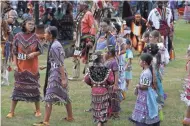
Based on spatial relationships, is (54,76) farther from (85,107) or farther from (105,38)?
(85,107)

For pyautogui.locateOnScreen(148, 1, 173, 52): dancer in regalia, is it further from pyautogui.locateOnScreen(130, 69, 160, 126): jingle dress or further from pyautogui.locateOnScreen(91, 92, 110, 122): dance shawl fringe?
pyautogui.locateOnScreen(130, 69, 160, 126): jingle dress

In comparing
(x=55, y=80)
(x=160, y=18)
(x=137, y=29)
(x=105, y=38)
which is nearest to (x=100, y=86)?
(x=55, y=80)

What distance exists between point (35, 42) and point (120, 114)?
1.93 m

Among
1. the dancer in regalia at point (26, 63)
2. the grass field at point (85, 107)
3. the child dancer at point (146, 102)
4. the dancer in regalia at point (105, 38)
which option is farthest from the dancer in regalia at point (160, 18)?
the child dancer at point (146, 102)

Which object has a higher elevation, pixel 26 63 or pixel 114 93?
pixel 26 63

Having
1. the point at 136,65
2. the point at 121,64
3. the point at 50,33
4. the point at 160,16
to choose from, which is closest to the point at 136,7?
the point at 136,65

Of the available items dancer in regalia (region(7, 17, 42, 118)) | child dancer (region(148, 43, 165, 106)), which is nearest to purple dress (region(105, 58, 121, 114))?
child dancer (region(148, 43, 165, 106))

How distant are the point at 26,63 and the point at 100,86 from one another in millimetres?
1447

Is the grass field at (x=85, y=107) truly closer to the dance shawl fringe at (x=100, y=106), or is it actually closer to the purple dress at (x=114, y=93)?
the purple dress at (x=114, y=93)

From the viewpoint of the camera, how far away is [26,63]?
8.02m

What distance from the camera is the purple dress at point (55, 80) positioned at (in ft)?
24.2

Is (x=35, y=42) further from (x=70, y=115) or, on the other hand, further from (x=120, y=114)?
(x=120, y=114)

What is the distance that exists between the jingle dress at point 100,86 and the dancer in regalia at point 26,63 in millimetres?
1170

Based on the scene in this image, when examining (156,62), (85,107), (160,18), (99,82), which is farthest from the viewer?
(160,18)
